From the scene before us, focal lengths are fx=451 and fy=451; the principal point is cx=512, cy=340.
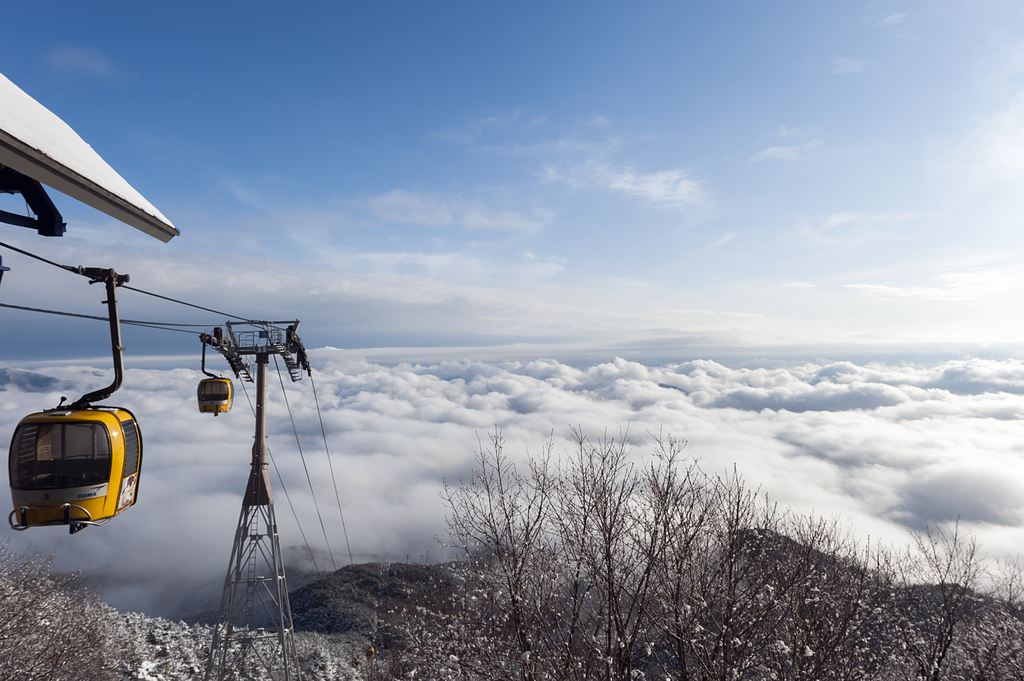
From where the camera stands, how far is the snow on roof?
2.44m

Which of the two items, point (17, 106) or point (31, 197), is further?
point (31, 197)

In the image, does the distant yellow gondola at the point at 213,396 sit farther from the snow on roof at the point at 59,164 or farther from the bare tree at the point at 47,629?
the bare tree at the point at 47,629

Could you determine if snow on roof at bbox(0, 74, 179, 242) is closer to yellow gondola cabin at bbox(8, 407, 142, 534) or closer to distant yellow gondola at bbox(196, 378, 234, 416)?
yellow gondola cabin at bbox(8, 407, 142, 534)

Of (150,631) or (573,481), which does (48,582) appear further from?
(573,481)

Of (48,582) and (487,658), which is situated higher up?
(487,658)

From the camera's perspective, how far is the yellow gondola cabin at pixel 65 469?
603cm

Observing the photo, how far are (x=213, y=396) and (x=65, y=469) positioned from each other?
1114 centimetres

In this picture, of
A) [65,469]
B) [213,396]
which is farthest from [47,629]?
[65,469]

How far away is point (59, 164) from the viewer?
2.53 m

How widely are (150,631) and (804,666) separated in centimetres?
4765

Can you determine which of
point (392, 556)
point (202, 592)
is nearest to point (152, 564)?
point (202, 592)

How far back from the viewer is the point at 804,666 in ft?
38.9

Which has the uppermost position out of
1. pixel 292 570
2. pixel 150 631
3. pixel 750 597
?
pixel 750 597

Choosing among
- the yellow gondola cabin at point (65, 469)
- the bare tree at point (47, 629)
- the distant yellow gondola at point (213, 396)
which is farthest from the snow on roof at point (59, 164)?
the bare tree at point (47, 629)
